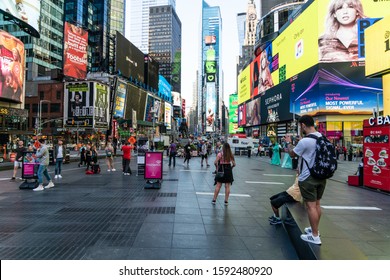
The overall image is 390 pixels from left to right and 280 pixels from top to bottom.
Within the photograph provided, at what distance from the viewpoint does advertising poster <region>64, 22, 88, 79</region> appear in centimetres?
3701

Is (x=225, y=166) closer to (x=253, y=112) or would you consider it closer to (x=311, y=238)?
(x=311, y=238)

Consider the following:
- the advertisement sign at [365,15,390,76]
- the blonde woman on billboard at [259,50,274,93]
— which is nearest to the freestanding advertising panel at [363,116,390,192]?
the advertisement sign at [365,15,390,76]

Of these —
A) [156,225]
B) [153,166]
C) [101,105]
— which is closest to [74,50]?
[101,105]

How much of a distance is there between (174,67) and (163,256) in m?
202

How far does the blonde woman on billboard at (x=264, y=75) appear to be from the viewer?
68.5 meters

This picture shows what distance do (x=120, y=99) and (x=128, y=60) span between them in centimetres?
1429

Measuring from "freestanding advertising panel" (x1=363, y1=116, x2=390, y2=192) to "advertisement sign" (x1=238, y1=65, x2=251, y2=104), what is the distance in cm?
7822

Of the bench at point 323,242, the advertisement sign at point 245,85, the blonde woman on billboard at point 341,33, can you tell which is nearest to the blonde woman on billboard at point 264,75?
the advertisement sign at point 245,85

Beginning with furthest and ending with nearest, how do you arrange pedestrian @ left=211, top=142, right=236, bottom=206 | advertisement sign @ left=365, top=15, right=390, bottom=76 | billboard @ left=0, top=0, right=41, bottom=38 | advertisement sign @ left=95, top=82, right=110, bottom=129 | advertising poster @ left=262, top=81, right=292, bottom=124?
advertisement sign @ left=95, top=82, right=110, bottom=129 → advertising poster @ left=262, top=81, right=292, bottom=124 → billboard @ left=0, top=0, right=41, bottom=38 → advertisement sign @ left=365, top=15, right=390, bottom=76 → pedestrian @ left=211, top=142, right=236, bottom=206

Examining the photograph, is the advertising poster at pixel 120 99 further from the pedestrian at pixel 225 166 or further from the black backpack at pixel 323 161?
the black backpack at pixel 323 161

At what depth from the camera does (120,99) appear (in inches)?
2958

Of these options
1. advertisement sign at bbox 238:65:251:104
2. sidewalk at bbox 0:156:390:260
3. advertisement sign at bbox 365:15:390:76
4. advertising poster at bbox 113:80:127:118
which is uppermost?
advertisement sign at bbox 238:65:251:104

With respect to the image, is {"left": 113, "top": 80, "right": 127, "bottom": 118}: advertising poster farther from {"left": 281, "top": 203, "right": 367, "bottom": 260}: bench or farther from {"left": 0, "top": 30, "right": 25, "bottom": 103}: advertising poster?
{"left": 281, "top": 203, "right": 367, "bottom": 260}: bench

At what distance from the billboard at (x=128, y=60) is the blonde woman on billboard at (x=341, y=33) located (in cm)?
5228
